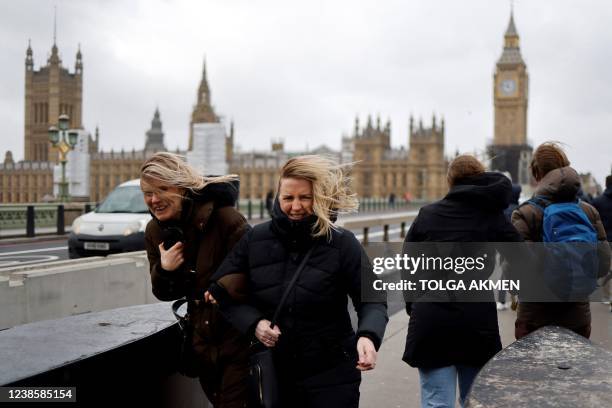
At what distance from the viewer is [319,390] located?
2.48 metres

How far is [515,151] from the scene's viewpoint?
101m

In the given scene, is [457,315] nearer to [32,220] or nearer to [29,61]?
[32,220]

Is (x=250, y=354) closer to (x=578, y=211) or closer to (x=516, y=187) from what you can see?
(x=578, y=211)

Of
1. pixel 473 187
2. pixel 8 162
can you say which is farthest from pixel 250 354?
pixel 8 162

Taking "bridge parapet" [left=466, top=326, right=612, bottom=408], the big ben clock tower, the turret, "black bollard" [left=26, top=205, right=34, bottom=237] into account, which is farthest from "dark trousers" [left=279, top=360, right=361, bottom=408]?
the turret

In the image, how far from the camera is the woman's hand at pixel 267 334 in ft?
8.10

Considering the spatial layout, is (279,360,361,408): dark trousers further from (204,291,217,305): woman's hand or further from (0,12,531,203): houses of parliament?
(0,12,531,203): houses of parliament

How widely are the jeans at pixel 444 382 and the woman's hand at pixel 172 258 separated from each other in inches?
50.0

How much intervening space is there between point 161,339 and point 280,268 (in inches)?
38.2

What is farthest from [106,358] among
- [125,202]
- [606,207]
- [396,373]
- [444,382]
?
[125,202]

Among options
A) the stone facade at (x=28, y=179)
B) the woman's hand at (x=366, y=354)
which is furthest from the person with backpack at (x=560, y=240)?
the stone facade at (x=28, y=179)

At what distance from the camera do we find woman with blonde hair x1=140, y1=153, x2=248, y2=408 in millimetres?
2766

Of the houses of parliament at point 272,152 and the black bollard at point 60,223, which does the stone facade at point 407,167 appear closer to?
the houses of parliament at point 272,152

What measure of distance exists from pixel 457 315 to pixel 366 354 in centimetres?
85
